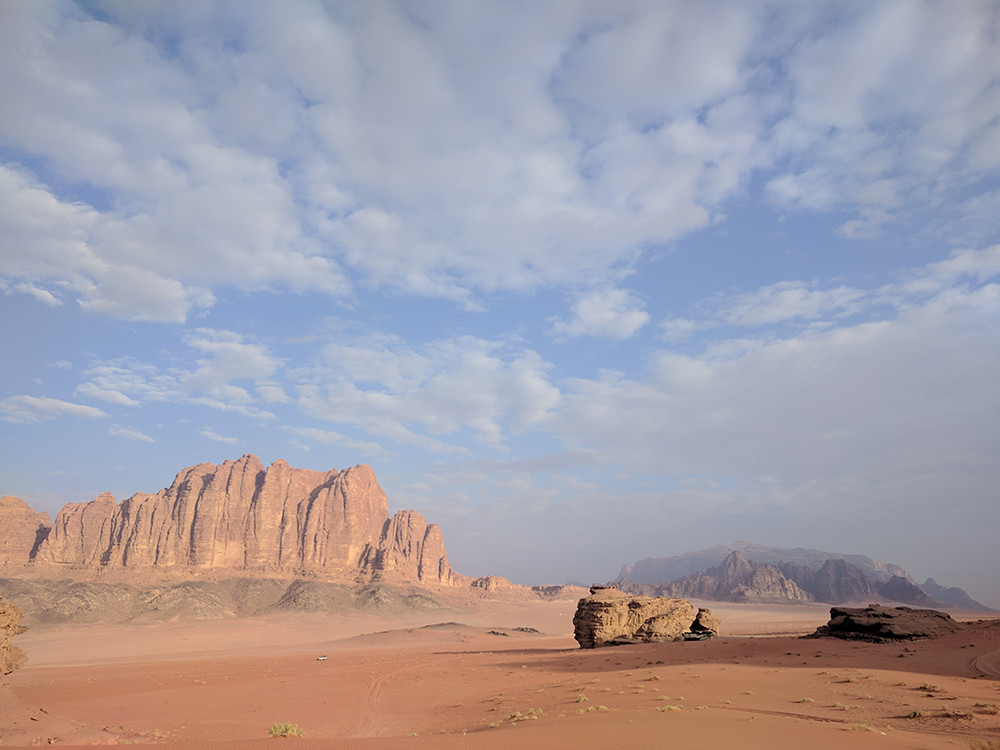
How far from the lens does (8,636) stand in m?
22.8

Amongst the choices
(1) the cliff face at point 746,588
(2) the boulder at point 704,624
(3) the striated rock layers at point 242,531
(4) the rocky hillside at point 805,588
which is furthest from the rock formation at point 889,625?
(1) the cliff face at point 746,588

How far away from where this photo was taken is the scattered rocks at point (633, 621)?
44625mm

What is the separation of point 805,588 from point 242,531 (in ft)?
553

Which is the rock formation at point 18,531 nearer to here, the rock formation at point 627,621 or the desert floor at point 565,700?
the desert floor at point 565,700

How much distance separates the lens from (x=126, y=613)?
96562 mm

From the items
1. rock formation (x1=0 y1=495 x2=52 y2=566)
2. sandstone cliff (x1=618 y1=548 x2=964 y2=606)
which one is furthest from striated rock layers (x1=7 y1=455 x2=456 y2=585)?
sandstone cliff (x1=618 y1=548 x2=964 y2=606)

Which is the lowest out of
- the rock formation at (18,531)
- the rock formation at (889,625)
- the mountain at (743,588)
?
the mountain at (743,588)

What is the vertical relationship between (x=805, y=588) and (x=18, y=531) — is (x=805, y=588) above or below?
below

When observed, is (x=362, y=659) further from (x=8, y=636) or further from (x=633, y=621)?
(x=8, y=636)

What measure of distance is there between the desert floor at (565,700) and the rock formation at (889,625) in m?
1.50

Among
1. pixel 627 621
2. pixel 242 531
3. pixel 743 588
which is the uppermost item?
pixel 242 531

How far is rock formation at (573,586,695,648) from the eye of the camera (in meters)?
44.6

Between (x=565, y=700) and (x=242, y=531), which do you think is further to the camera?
(x=242, y=531)

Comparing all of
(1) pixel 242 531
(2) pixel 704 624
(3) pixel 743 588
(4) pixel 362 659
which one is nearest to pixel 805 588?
(3) pixel 743 588
